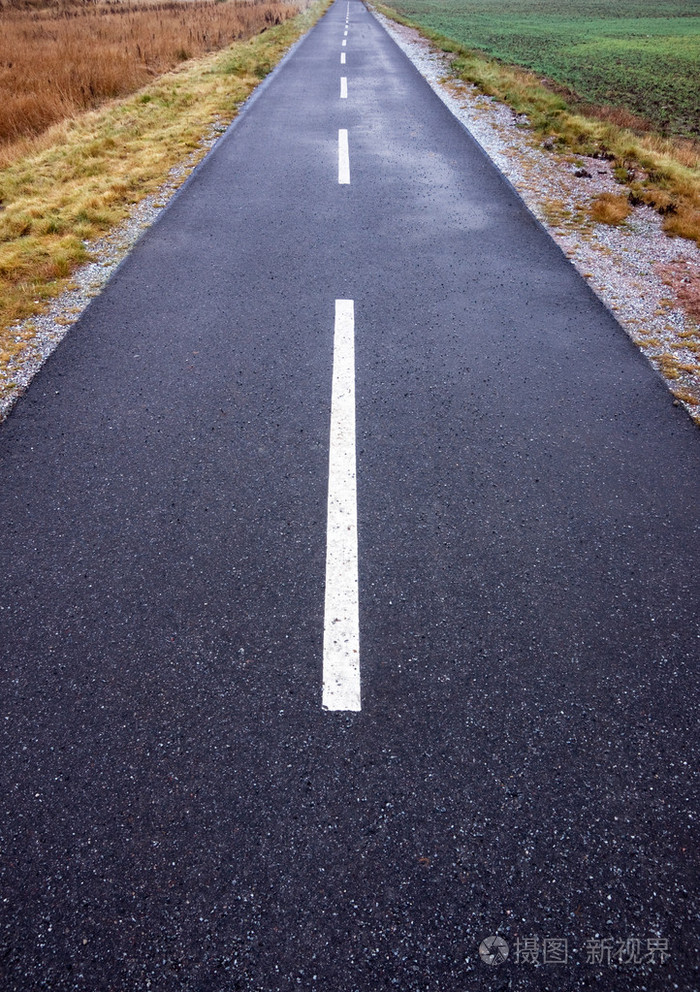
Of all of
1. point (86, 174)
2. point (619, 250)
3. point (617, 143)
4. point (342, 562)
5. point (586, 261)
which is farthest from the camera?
point (617, 143)

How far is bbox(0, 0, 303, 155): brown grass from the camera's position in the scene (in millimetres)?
12492

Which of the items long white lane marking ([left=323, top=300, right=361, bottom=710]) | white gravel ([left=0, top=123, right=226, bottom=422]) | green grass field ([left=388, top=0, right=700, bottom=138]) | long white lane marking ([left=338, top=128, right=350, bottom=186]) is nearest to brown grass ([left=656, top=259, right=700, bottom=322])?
long white lane marking ([left=323, top=300, right=361, bottom=710])

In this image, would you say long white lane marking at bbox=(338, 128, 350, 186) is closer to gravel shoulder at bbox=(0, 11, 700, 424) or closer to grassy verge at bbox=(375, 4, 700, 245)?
gravel shoulder at bbox=(0, 11, 700, 424)

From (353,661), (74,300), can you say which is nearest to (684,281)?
(353,661)

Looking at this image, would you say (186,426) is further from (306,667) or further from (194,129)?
(194,129)

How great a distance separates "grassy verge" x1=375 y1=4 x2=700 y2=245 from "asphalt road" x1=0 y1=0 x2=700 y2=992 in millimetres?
4385

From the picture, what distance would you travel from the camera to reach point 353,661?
2.58m

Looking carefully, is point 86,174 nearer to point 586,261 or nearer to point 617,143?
point 586,261

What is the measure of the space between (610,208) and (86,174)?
8307 mm

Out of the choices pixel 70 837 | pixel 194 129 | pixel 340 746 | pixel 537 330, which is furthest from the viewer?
pixel 194 129

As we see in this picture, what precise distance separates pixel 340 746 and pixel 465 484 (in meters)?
1.87

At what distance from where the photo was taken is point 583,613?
2811 millimetres

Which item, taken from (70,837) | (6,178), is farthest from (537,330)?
(6,178)

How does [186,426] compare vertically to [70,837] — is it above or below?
above
